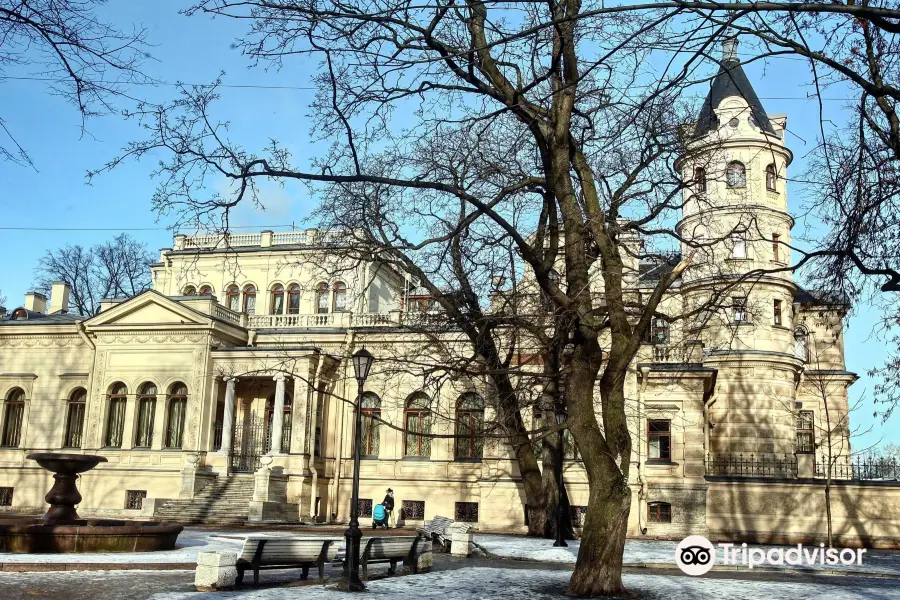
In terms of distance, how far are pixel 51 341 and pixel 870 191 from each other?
38361 mm

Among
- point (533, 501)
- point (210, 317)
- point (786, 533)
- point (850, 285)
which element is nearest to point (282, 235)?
point (210, 317)

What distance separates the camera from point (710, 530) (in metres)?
31.4

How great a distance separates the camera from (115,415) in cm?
3747

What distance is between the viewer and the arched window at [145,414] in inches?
1449

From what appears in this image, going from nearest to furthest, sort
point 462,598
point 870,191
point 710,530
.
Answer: point 870,191 → point 462,598 → point 710,530

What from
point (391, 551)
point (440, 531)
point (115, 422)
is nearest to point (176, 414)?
point (115, 422)

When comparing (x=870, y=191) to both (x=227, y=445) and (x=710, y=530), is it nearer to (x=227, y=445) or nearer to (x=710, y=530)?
(x=710, y=530)

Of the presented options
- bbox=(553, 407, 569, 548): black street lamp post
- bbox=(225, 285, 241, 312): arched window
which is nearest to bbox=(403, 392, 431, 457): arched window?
bbox=(553, 407, 569, 548): black street lamp post

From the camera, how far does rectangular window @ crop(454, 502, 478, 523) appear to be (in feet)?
119

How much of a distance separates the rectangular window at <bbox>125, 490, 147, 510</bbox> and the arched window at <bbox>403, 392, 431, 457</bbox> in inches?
448

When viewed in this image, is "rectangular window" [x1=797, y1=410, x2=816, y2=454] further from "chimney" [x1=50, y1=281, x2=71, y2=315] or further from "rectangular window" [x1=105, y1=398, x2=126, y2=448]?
"chimney" [x1=50, y1=281, x2=71, y2=315]

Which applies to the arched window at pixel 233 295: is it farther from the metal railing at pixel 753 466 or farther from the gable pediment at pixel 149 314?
the metal railing at pixel 753 466

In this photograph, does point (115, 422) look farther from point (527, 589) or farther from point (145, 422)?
point (527, 589)

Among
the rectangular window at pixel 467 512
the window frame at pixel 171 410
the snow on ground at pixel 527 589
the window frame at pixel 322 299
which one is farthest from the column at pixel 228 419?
the snow on ground at pixel 527 589
